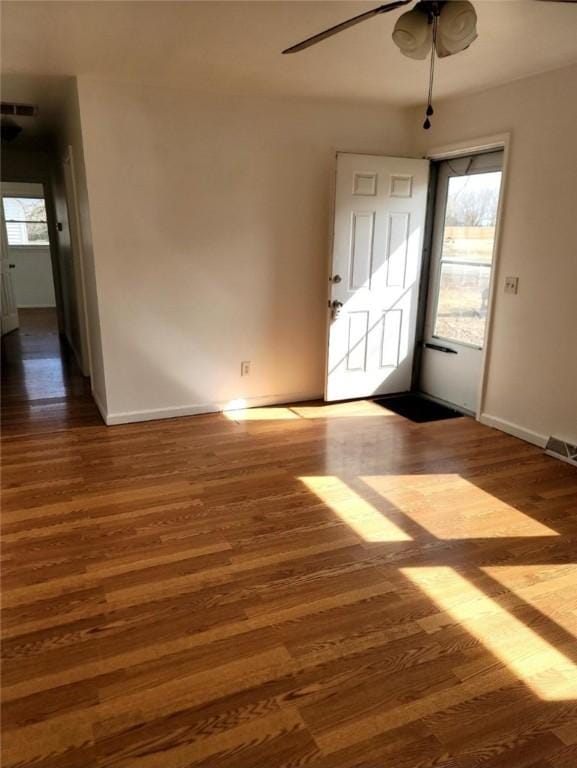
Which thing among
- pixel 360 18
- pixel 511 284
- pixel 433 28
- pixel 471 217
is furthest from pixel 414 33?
pixel 471 217

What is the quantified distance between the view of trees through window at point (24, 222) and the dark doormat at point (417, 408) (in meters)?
7.96

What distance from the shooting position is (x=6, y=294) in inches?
287

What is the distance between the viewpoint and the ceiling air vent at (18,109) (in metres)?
4.23

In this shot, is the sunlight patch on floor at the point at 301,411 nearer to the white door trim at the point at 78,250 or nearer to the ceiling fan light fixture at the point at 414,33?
the white door trim at the point at 78,250

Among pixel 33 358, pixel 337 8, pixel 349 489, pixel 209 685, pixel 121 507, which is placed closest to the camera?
pixel 209 685

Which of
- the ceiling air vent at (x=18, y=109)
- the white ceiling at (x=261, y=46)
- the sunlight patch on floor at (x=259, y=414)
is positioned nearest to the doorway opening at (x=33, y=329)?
the sunlight patch on floor at (x=259, y=414)

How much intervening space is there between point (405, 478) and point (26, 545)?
2.09 m

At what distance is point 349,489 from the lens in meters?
3.09

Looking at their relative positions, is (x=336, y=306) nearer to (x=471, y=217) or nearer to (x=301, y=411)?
(x=301, y=411)

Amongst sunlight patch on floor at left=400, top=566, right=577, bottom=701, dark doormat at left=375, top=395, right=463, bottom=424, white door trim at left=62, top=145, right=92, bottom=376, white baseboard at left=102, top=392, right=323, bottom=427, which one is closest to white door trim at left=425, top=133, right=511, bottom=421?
dark doormat at left=375, top=395, right=463, bottom=424

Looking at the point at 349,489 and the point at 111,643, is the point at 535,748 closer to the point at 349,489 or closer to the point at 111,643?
the point at 111,643

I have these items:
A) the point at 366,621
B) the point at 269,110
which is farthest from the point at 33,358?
the point at 366,621

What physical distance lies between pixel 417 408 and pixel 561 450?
50.0 inches

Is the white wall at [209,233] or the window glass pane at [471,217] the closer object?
the white wall at [209,233]
